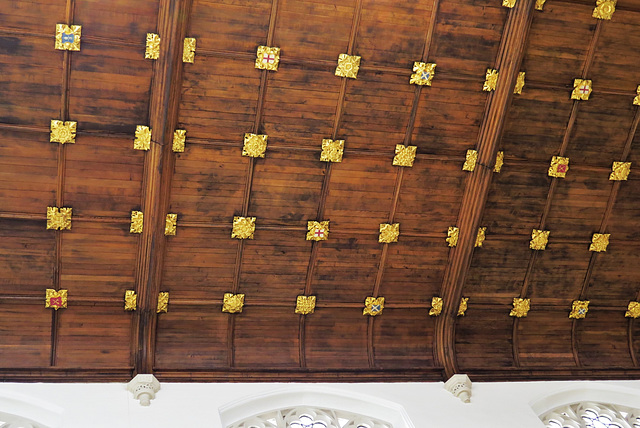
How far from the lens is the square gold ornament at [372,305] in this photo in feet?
51.3

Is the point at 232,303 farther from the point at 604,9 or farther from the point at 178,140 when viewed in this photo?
the point at 604,9

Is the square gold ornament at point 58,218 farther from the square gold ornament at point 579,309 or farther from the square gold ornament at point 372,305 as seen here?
the square gold ornament at point 579,309

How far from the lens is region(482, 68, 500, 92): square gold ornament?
1420 cm

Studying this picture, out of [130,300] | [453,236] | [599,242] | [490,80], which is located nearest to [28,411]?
[130,300]

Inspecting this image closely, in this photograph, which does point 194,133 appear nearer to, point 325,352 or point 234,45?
point 234,45

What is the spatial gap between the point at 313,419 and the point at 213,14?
7.65 metres

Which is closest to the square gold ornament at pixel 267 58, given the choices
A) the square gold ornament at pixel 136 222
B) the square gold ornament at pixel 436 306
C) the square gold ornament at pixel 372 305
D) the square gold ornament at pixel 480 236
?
the square gold ornament at pixel 136 222

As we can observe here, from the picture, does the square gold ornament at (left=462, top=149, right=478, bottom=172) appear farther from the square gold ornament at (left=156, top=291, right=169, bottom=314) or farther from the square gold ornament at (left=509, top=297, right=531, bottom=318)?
the square gold ornament at (left=156, top=291, right=169, bottom=314)

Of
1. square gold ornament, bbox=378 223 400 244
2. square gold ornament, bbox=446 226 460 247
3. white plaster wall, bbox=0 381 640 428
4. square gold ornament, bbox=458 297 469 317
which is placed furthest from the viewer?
square gold ornament, bbox=458 297 469 317

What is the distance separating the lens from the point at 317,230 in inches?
587

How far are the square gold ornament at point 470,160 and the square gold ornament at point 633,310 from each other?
5326 millimetres

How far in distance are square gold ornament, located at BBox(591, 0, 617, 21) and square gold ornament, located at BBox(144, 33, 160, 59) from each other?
8.02 m

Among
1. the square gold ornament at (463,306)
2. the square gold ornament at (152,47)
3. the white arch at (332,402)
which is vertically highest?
the square gold ornament at (152,47)

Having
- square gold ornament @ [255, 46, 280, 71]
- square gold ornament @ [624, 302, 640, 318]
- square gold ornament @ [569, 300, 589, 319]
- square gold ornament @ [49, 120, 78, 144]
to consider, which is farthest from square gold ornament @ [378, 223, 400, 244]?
square gold ornament @ [49, 120, 78, 144]
